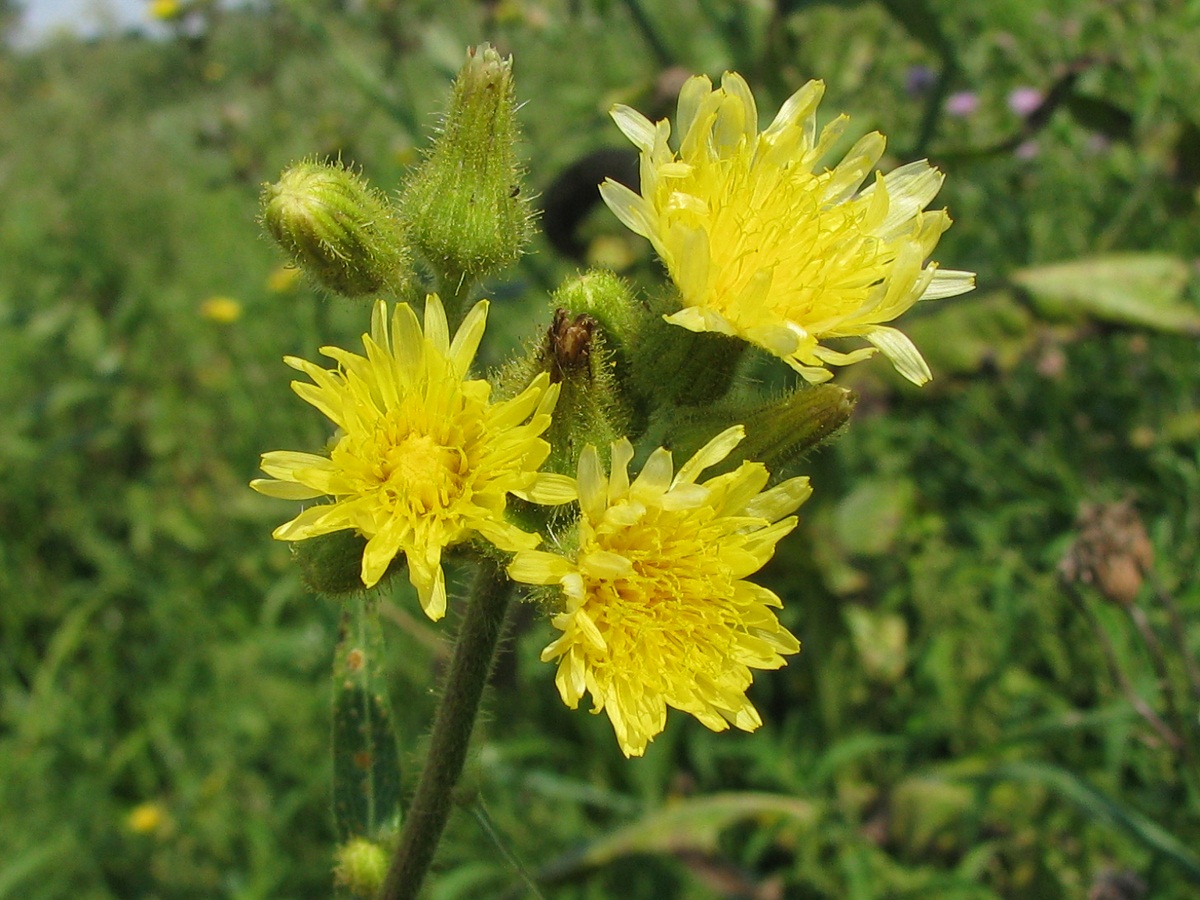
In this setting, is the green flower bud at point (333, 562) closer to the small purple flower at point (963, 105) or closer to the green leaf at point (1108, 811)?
the green leaf at point (1108, 811)

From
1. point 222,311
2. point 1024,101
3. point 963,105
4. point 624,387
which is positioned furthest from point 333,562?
point 222,311

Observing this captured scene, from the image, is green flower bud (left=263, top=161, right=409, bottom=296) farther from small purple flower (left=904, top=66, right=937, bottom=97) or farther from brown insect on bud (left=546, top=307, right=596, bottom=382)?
small purple flower (left=904, top=66, right=937, bottom=97)

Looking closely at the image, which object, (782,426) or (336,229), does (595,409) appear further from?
(336,229)

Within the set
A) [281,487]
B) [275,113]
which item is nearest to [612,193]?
[281,487]

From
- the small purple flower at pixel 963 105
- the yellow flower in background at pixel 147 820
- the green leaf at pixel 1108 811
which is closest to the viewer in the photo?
the green leaf at pixel 1108 811

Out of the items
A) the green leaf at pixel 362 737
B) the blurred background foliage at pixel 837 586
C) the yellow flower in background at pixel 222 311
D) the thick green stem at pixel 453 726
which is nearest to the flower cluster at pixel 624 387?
the thick green stem at pixel 453 726

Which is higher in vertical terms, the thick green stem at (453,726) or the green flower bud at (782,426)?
the green flower bud at (782,426)

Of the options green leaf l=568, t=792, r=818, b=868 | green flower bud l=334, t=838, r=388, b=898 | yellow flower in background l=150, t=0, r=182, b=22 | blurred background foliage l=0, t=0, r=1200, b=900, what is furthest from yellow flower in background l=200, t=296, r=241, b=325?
green flower bud l=334, t=838, r=388, b=898
